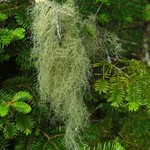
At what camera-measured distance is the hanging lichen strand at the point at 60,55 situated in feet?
5.52

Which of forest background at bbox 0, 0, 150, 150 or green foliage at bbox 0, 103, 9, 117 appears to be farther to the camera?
forest background at bbox 0, 0, 150, 150

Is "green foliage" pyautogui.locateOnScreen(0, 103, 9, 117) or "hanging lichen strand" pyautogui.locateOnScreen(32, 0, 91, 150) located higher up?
"hanging lichen strand" pyautogui.locateOnScreen(32, 0, 91, 150)

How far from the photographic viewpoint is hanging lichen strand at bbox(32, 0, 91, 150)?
66.3 inches

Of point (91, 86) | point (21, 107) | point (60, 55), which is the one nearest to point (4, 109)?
point (21, 107)

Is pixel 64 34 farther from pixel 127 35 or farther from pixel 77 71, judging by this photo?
pixel 127 35

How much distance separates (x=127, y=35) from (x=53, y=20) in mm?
2170

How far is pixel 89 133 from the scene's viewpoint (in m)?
1.97

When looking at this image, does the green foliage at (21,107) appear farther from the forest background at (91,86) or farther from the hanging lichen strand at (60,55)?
the hanging lichen strand at (60,55)

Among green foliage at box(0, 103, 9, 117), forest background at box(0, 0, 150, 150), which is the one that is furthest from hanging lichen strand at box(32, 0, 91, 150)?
green foliage at box(0, 103, 9, 117)

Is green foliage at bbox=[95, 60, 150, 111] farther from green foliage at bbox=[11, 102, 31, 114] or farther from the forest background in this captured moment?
green foliage at bbox=[11, 102, 31, 114]

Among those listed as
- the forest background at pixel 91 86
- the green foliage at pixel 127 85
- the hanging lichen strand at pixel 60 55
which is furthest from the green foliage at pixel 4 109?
the green foliage at pixel 127 85

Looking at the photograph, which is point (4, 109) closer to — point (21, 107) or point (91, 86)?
point (21, 107)

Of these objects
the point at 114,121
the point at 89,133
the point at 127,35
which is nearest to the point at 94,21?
the point at 89,133

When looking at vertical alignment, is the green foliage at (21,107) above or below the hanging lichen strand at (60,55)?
below
